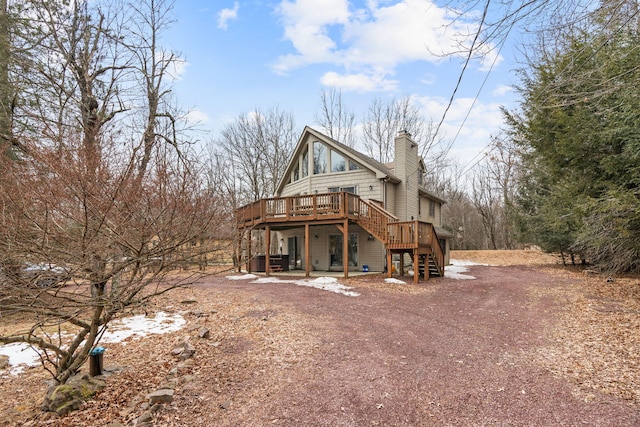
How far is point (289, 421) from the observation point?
3.45 m

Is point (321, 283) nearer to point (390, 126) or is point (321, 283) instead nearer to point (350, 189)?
point (350, 189)

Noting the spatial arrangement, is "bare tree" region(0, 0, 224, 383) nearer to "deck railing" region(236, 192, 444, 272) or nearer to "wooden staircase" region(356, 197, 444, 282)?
"deck railing" region(236, 192, 444, 272)

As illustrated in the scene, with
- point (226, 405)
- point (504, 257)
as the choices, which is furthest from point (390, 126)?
point (226, 405)

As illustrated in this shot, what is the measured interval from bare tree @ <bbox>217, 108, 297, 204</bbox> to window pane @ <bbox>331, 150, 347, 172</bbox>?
11.1 meters

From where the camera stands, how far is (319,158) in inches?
650

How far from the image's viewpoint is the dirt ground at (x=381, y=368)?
11.8 ft

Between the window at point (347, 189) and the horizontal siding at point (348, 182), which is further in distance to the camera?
the window at point (347, 189)

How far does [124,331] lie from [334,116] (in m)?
25.3

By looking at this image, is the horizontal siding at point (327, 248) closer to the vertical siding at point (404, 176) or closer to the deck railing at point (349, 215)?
the deck railing at point (349, 215)

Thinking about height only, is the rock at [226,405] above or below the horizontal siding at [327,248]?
below

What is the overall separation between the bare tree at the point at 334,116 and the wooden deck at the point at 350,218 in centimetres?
1626

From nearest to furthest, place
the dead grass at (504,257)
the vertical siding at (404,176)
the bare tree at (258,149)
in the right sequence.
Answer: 1. the vertical siding at (404,176)
2. the dead grass at (504,257)
3. the bare tree at (258,149)

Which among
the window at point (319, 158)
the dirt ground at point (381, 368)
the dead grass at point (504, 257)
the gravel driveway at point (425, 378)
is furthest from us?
the dead grass at point (504, 257)

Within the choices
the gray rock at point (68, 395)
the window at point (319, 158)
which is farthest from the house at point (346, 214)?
the gray rock at point (68, 395)
